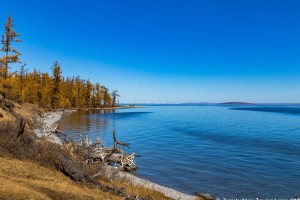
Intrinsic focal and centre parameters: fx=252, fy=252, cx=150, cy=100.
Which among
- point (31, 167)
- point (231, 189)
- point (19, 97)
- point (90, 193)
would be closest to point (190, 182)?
point (231, 189)

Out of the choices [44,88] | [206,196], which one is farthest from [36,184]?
[44,88]

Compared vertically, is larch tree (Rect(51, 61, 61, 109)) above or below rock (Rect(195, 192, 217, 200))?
above

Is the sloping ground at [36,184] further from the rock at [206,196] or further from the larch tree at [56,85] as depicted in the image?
the larch tree at [56,85]

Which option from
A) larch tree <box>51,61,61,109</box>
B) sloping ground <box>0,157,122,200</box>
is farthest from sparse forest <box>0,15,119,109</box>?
sloping ground <box>0,157,122,200</box>

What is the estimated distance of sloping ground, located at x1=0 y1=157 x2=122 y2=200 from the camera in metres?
9.44

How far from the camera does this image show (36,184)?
10.6 meters

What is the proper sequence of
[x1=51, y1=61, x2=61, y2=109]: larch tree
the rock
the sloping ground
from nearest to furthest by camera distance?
the sloping ground → the rock → [x1=51, y1=61, x2=61, y2=109]: larch tree

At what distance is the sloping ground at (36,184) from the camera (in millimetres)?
9438

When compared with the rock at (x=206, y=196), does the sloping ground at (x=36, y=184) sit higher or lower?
higher

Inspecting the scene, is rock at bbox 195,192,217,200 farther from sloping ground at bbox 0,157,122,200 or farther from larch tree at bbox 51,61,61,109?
larch tree at bbox 51,61,61,109

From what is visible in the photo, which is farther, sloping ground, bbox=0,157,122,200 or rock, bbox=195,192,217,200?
rock, bbox=195,192,217,200

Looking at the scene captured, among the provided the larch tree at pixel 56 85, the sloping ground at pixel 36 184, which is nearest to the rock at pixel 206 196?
the sloping ground at pixel 36 184

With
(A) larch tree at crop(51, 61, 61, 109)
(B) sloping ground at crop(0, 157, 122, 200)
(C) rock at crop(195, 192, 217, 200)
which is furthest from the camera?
(A) larch tree at crop(51, 61, 61, 109)

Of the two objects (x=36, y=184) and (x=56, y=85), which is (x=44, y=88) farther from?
(x=36, y=184)
